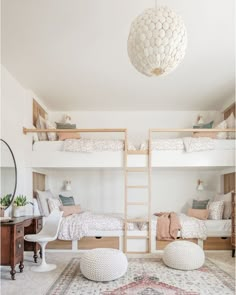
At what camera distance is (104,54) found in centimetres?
423

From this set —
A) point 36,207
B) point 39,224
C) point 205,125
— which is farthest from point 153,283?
point 205,125

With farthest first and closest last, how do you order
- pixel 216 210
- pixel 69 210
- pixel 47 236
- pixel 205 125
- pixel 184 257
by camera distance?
pixel 205 125 < pixel 69 210 < pixel 216 210 < pixel 47 236 < pixel 184 257

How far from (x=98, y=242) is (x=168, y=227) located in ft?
3.92

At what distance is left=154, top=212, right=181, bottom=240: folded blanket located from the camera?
5.36m

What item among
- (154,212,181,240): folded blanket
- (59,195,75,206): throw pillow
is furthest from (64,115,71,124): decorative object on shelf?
(154,212,181,240): folded blanket

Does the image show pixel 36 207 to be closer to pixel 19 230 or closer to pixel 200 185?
pixel 19 230

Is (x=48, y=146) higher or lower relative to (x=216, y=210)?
higher

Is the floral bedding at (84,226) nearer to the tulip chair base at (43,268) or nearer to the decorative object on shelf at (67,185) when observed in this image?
the tulip chair base at (43,268)

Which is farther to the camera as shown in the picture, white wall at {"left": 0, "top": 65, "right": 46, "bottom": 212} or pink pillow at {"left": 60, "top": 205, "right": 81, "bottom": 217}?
pink pillow at {"left": 60, "top": 205, "right": 81, "bottom": 217}

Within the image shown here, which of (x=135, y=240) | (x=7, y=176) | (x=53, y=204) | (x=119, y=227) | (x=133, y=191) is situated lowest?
(x=135, y=240)

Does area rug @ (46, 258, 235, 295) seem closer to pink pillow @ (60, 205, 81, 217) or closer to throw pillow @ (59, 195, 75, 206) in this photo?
pink pillow @ (60, 205, 81, 217)

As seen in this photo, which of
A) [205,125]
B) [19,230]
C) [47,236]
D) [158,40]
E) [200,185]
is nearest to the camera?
[158,40]

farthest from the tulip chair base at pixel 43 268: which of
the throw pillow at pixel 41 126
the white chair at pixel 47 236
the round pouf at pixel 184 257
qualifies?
the throw pillow at pixel 41 126

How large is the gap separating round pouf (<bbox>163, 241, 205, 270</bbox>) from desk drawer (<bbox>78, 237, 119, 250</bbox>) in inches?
50.0
